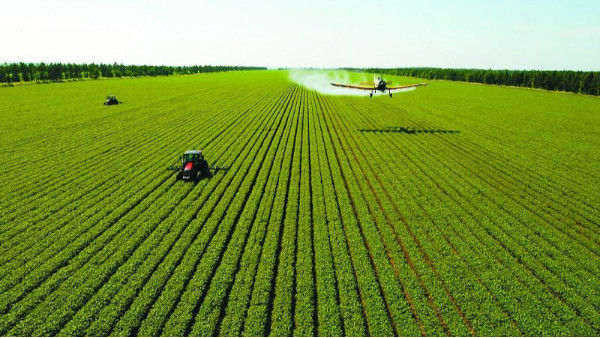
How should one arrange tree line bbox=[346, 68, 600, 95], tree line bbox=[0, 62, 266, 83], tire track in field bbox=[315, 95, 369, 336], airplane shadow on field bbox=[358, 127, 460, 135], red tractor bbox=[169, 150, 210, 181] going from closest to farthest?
tire track in field bbox=[315, 95, 369, 336]
red tractor bbox=[169, 150, 210, 181]
airplane shadow on field bbox=[358, 127, 460, 135]
tree line bbox=[346, 68, 600, 95]
tree line bbox=[0, 62, 266, 83]

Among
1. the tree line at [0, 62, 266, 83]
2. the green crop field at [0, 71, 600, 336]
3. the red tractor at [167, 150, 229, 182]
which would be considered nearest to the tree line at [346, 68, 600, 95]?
the green crop field at [0, 71, 600, 336]

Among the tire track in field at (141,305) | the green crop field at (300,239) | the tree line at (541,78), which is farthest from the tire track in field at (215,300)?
the tree line at (541,78)

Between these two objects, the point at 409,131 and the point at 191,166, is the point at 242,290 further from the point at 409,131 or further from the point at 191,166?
the point at 409,131

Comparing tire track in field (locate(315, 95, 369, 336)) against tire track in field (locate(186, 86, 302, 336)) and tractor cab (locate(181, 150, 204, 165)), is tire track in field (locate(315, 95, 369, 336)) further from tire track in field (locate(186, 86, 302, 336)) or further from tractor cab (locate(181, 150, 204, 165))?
tractor cab (locate(181, 150, 204, 165))

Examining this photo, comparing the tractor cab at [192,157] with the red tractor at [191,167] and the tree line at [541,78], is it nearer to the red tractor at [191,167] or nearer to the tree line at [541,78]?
the red tractor at [191,167]

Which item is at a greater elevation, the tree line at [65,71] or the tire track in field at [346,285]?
the tree line at [65,71]

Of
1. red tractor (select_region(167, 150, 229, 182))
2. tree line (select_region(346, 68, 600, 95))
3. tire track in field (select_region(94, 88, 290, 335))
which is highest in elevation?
tree line (select_region(346, 68, 600, 95))

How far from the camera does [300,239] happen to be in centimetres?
1243

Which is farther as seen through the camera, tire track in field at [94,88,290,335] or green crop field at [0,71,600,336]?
green crop field at [0,71,600,336]

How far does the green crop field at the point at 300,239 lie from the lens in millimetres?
8680

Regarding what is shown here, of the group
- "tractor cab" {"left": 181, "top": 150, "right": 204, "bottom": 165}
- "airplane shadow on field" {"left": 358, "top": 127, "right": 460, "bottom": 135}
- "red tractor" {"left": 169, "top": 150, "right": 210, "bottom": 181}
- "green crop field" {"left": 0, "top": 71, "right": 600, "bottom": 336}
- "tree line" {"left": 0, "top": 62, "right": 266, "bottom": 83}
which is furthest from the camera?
"tree line" {"left": 0, "top": 62, "right": 266, "bottom": 83}

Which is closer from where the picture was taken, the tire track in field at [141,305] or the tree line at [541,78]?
the tire track in field at [141,305]

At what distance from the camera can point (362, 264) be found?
10875mm

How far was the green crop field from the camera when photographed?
28.5 feet
